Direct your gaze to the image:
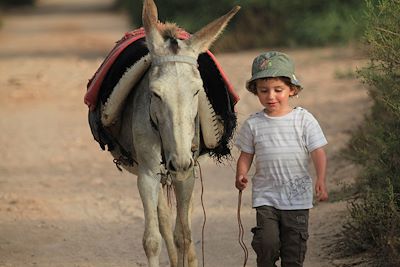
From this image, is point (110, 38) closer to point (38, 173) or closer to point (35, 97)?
point (35, 97)

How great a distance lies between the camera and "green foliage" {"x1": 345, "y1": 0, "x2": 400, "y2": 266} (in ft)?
20.2

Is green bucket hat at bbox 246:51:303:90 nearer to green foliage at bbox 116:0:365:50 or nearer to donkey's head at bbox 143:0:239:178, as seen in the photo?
donkey's head at bbox 143:0:239:178

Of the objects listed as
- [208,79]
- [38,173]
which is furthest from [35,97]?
[208,79]

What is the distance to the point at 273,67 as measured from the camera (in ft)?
18.0

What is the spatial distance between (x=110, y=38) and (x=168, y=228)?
2255cm

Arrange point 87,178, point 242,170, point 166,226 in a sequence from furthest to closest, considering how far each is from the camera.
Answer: point 87,178 → point 166,226 → point 242,170

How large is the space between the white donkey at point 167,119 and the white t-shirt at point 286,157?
1.45 feet

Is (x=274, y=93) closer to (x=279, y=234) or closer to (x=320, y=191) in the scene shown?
(x=320, y=191)

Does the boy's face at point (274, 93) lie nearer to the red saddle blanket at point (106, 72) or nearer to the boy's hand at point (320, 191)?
the boy's hand at point (320, 191)

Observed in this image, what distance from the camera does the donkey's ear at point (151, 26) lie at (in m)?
5.45

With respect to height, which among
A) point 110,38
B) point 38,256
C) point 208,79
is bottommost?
point 38,256

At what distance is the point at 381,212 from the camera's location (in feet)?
20.2

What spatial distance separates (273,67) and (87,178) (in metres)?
5.54

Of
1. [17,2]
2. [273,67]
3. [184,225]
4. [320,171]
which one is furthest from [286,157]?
[17,2]
